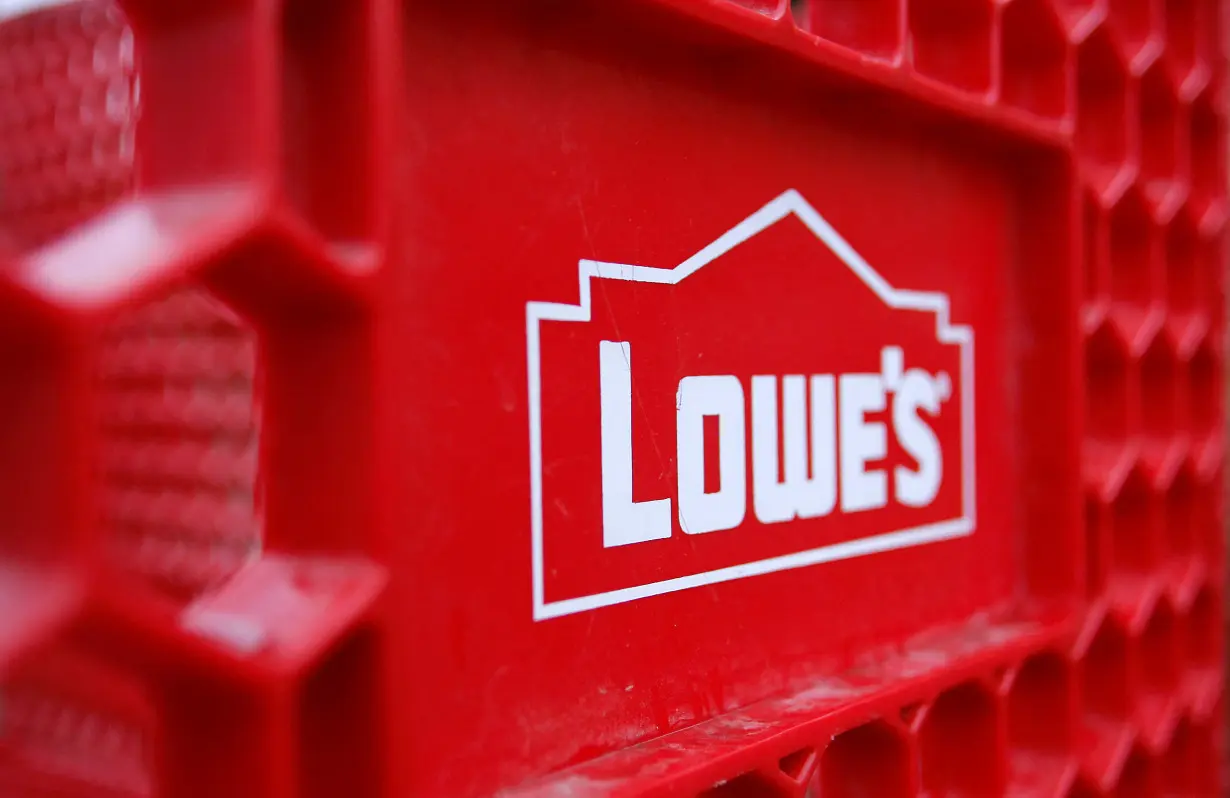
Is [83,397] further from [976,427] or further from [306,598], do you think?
[976,427]

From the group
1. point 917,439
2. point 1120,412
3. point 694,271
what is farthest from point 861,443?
point 1120,412

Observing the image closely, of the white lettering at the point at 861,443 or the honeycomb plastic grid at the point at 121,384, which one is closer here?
the white lettering at the point at 861,443

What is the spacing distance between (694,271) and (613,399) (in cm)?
10

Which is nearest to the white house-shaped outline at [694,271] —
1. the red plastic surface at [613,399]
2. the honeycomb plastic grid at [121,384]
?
the red plastic surface at [613,399]

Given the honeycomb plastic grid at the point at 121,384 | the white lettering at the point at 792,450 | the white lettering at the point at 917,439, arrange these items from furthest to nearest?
the honeycomb plastic grid at the point at 121,384, the white lettering at the point at 917,439, the white lettering at the point at 792,450

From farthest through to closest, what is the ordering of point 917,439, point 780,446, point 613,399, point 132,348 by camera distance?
point 132,348
point 917,439
point 780,446
point 613,399

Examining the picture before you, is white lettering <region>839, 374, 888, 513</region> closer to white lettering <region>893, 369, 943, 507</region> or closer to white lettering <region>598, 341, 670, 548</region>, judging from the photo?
white lettering <region>893, 369, 943, 507</region>

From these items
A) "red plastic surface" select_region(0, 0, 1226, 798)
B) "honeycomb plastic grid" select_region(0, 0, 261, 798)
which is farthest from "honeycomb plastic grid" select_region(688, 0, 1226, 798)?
"honeycomb plastic grid" select_region(0, 0, 261, 798)

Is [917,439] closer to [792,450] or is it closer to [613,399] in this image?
[792,450]

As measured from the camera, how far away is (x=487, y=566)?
1.79ft

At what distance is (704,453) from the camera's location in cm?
66

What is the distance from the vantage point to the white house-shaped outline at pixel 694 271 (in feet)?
1.86

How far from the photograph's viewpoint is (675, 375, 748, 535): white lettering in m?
0.65

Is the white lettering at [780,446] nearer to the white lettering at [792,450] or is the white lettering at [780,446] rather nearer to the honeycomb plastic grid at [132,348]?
the white lettering at [792,450]
